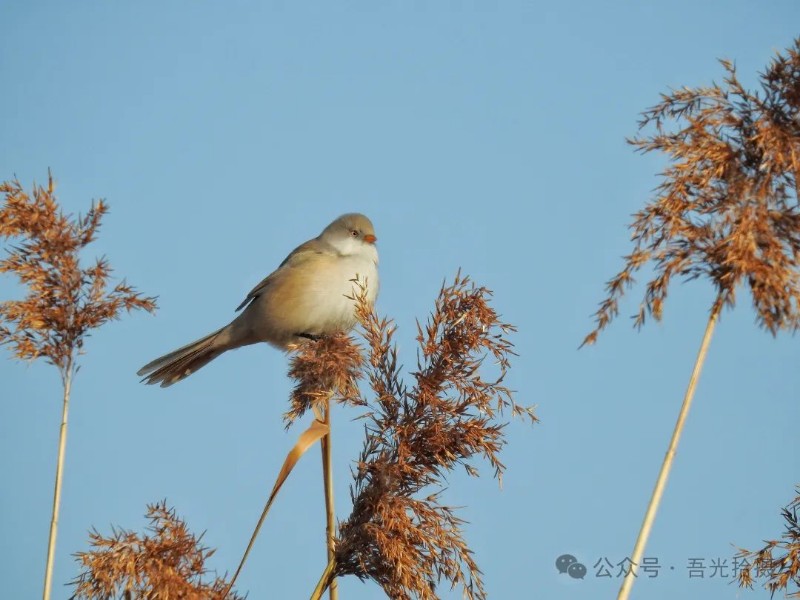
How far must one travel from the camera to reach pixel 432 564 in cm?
219

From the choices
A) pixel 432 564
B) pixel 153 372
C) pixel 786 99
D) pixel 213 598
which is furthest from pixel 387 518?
pixel 153 372

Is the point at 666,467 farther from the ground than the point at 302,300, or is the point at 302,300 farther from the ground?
the point at 302,300

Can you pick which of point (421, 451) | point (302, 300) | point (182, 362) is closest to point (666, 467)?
point (421, 451)

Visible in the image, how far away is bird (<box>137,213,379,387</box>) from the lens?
4.78 meters

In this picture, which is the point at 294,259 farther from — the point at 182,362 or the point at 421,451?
the point at 421,451

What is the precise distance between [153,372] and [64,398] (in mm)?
2244

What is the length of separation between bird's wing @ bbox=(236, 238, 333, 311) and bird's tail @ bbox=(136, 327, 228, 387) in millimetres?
270

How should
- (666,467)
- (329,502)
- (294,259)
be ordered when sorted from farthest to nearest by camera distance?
(294,259) → (329,502) → (666,467)

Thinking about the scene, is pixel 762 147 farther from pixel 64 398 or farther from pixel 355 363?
pixel 64 398

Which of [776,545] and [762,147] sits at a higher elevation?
[762,147]

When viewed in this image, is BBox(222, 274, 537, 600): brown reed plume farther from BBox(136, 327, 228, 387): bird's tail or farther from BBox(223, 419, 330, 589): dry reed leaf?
BBox(136, 327, 228, 387): bird's tail

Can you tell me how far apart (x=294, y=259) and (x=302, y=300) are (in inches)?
19.8

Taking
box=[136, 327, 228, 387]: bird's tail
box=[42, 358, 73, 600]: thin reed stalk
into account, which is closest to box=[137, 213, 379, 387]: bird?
box=[136, 327, 228, 387]: bird's tail

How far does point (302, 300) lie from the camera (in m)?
4.82
